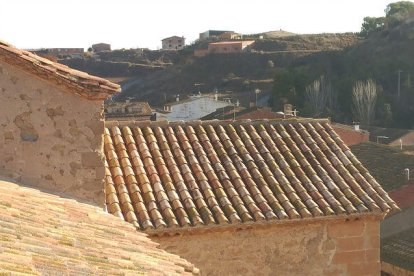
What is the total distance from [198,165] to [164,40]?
99.9 m

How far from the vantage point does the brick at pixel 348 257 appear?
779 centimetres

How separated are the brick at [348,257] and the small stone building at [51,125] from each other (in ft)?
9.43

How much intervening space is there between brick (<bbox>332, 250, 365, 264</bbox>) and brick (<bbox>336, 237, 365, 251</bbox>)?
0.06m

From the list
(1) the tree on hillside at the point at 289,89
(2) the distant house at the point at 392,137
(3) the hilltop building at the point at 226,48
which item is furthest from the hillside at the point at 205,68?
(2) the distant house at the point at 392,137

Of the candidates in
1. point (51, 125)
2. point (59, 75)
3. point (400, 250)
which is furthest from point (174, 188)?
point (400, 250)

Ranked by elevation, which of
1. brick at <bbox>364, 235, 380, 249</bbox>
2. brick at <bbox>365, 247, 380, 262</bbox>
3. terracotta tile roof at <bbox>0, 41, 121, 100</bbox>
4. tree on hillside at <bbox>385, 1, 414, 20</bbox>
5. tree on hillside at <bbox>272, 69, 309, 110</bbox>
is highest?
tree on hillside at <bbox>385, 1, 414, 20</bbox>

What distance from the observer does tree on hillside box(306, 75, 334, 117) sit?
1844 inches

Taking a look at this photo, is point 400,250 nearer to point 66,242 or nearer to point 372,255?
point 372,255

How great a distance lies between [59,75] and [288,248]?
3131 millimetres

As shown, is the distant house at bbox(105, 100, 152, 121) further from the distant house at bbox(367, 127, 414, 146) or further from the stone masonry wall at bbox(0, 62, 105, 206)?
the stone masonry wall at bbox(0, 62, 105, 206)

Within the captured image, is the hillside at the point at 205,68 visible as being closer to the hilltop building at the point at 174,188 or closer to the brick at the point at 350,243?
the hilltop building at the point at 174,188

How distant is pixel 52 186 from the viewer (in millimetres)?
6500

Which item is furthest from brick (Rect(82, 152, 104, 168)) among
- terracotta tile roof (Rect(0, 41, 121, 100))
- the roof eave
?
the roof eave

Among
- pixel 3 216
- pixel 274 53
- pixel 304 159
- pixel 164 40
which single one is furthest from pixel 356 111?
pixel 164 40
